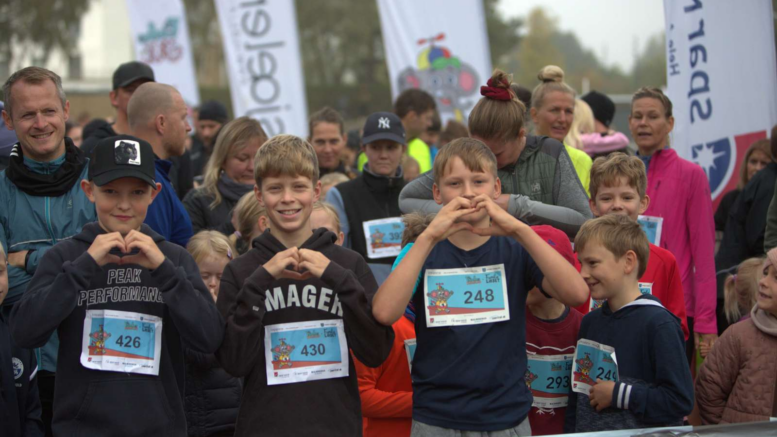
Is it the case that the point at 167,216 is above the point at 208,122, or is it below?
below

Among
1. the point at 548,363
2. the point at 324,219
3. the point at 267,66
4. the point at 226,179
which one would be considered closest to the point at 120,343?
the point at 324,219

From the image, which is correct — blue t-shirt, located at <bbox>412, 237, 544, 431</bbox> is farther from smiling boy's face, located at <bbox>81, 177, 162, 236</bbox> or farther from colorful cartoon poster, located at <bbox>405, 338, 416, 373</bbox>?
smiling boy's face, located at <bbox>81, 177, 162, 236</bbox>

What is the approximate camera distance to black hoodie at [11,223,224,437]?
301 cm

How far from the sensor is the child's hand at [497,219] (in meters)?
3.20

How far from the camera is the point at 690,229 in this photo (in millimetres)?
5109

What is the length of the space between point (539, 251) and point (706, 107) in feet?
13.9

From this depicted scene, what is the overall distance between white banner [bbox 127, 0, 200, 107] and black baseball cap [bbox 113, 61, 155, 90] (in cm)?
719

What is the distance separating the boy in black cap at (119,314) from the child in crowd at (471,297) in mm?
793

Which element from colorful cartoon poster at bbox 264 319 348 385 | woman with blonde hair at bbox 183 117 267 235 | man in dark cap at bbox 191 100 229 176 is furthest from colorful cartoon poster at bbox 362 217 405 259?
man in dark cap at bbox 191 100 229 176

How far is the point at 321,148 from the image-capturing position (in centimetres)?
712

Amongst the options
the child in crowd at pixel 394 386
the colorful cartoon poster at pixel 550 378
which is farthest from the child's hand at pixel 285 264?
the colorful cartoon poster at pixel 550 378

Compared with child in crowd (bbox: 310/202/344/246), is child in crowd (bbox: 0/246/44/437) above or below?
below

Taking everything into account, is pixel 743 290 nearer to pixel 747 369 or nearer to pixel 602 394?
pixel 747 369

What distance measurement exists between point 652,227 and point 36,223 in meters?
3.46
